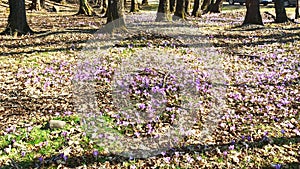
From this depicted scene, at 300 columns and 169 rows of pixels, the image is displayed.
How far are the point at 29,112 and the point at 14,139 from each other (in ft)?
3.77

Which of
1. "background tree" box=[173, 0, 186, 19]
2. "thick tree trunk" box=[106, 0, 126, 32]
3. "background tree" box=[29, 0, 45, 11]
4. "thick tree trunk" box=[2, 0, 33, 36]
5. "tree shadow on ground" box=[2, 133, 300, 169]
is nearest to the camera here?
"tree shadow on ground" box=[2, 133, 300, 169]

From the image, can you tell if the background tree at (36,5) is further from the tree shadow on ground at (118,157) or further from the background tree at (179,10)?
the tree shadow on ground at (118,157)

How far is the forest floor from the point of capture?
16.8 ft

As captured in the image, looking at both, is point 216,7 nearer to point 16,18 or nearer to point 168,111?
point 16,18

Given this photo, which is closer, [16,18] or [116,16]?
[116,16]

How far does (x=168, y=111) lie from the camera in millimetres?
6754

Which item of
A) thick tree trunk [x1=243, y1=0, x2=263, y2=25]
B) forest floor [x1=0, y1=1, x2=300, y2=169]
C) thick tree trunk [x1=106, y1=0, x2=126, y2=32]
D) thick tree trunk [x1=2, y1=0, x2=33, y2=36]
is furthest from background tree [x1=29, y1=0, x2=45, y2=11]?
thick tree trunk [x1=243, y1=0, x2=263, y2=25]

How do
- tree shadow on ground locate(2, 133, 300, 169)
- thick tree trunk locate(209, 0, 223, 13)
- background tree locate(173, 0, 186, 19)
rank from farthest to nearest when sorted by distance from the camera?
thick tree trunk locate(209, 0, 223, 13) < background tree locate(173, 0, 186, 19) < tree shadow on ground locate(2, 133, 300, 169)

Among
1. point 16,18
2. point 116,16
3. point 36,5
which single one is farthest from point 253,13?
point 36,5

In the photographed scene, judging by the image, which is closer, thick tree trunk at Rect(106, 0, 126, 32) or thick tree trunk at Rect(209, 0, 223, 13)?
thick tree trunk at Rect(106, 0, 126, 32)

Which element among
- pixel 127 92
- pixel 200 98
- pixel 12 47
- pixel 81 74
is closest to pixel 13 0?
pixel 12 47

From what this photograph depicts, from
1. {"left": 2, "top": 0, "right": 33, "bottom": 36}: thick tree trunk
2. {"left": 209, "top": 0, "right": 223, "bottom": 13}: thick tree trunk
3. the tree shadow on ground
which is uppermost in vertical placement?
{"left": 209, "top": 0, "right": 223, "bottom": 13}: thick tree trunk

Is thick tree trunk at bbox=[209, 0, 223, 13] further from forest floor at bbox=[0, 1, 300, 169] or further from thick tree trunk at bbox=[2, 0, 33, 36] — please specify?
thick tree trunk at bbox=[2, 0, 33, 36]

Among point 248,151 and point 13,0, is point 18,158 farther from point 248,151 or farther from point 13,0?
point 13,0
